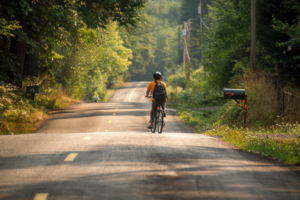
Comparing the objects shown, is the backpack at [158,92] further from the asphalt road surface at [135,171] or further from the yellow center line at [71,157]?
the yellow center line at [71,157]

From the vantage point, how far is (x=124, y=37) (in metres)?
69.8

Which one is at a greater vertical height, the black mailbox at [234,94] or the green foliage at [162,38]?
the green foliage at [162,38]

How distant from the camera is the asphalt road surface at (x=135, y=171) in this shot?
18.1 ft

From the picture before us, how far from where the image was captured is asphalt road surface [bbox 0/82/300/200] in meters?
5.52

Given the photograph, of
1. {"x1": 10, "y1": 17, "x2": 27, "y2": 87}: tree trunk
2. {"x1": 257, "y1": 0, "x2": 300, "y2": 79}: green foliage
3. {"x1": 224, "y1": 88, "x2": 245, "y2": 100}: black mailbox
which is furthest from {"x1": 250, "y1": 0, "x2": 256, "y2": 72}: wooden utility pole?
{"x1": 10, "y1": 17, "x2": 27, "y2": 87}: tree trunk

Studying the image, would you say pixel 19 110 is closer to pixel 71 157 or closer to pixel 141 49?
pixel 71 157

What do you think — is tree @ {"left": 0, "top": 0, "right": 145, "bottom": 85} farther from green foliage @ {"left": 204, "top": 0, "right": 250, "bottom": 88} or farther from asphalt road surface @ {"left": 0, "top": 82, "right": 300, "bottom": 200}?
asphalt road surface @ {"left": 0, "top": 82, "right": 300, "bottom": 200}

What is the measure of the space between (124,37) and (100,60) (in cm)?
2046

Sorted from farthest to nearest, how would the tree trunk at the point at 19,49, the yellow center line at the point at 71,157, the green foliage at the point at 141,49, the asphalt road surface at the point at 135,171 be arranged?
1. the green foliage at the point at 141,49
2. the tree trunk at the point at 19,49
3. the yellow center line at the point at 71,157
4. the asphalt road surface at the point at 135,171

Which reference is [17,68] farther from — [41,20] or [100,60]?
[100,60]

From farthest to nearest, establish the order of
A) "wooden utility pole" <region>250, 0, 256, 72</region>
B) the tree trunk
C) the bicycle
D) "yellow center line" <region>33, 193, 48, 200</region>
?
the tree trunk, "wooden utility pole" <region>250, 0, 256, 72</region>, the bicycle, "yellow center line" <region>33, 193, 48, 200</region>

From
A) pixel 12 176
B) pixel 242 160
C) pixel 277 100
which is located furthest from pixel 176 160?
pixel 277 100

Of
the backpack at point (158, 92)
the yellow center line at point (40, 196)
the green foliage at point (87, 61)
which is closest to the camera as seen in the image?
the yellow center line at point (40, 196)

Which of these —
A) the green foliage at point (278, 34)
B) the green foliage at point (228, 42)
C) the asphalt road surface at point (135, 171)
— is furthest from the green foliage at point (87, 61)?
the asphalt road surface at point (135, 171)
